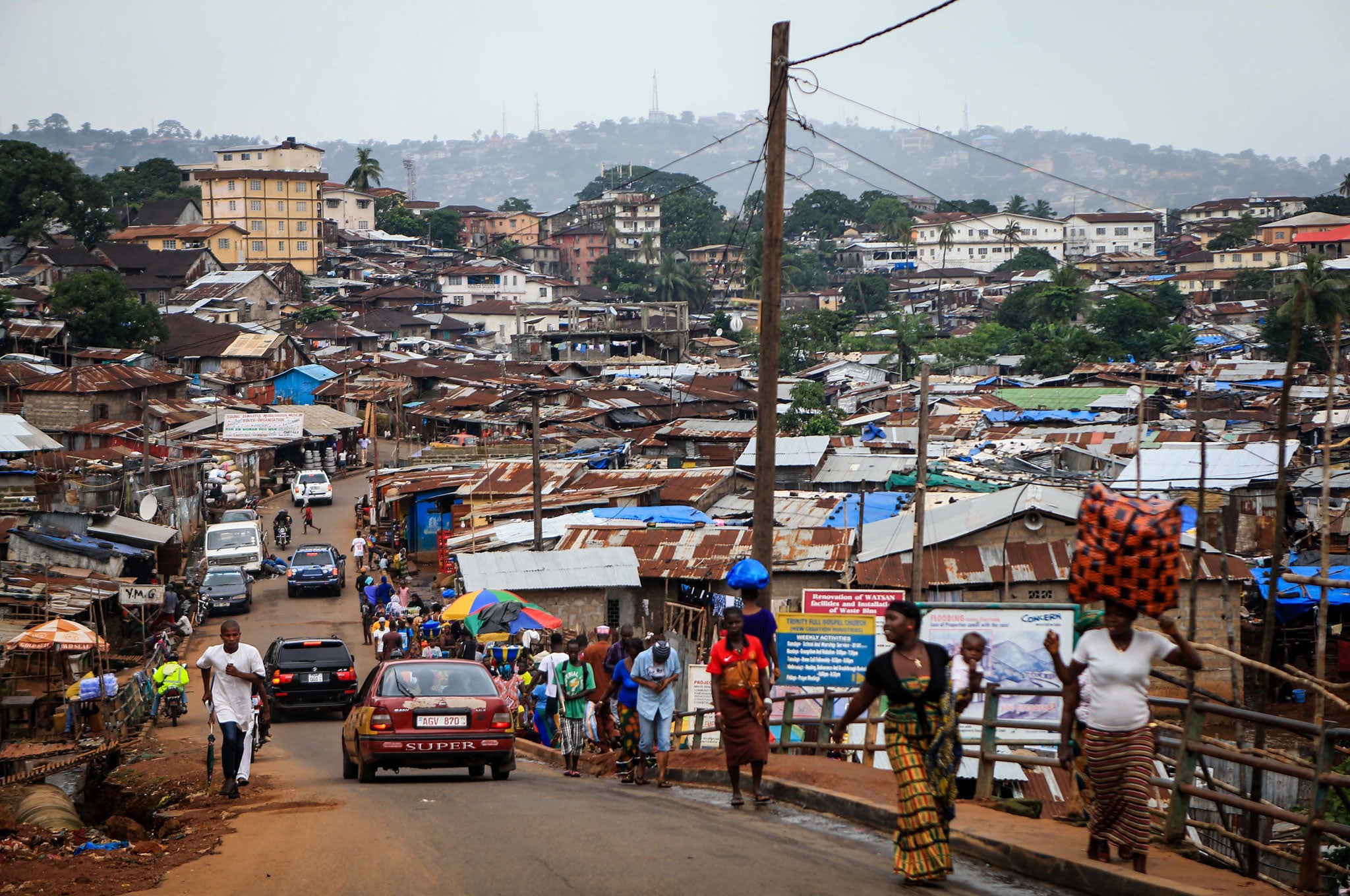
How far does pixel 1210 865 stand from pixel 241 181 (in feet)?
379

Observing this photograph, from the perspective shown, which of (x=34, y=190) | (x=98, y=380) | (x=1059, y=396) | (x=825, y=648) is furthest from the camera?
(x=34, y=190)

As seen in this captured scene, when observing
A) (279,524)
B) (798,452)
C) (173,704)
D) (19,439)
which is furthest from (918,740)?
(279,524)

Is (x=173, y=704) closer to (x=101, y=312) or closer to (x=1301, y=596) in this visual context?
(x=1301, y=596)

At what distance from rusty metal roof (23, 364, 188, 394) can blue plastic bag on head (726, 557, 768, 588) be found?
49129mm

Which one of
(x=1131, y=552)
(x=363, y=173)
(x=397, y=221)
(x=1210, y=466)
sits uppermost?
(x=363, y=173)

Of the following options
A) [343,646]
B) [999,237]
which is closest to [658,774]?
[343,646]

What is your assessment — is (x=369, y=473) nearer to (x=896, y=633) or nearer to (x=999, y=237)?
(x=896, y=633)

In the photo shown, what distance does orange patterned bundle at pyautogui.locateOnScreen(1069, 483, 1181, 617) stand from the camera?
20.5ft

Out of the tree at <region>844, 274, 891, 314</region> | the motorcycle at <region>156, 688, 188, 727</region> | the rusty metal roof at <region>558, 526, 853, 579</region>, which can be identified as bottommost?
the motorcycle at <region>156, 688, 188, 727</region>

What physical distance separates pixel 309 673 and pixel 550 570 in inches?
319

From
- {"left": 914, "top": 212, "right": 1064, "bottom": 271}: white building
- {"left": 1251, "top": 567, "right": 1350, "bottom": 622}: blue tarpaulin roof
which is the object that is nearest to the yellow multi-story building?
{"left": 914, "top": 212, "right": 1064, "bottom": 271}: white building

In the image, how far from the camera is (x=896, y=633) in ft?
23.4

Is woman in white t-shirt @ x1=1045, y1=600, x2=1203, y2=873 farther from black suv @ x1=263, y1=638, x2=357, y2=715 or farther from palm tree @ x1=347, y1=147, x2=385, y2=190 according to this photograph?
palm tree @ x1=347, y1=147, x2=385, y2=190

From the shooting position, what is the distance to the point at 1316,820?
6172 millimetres
